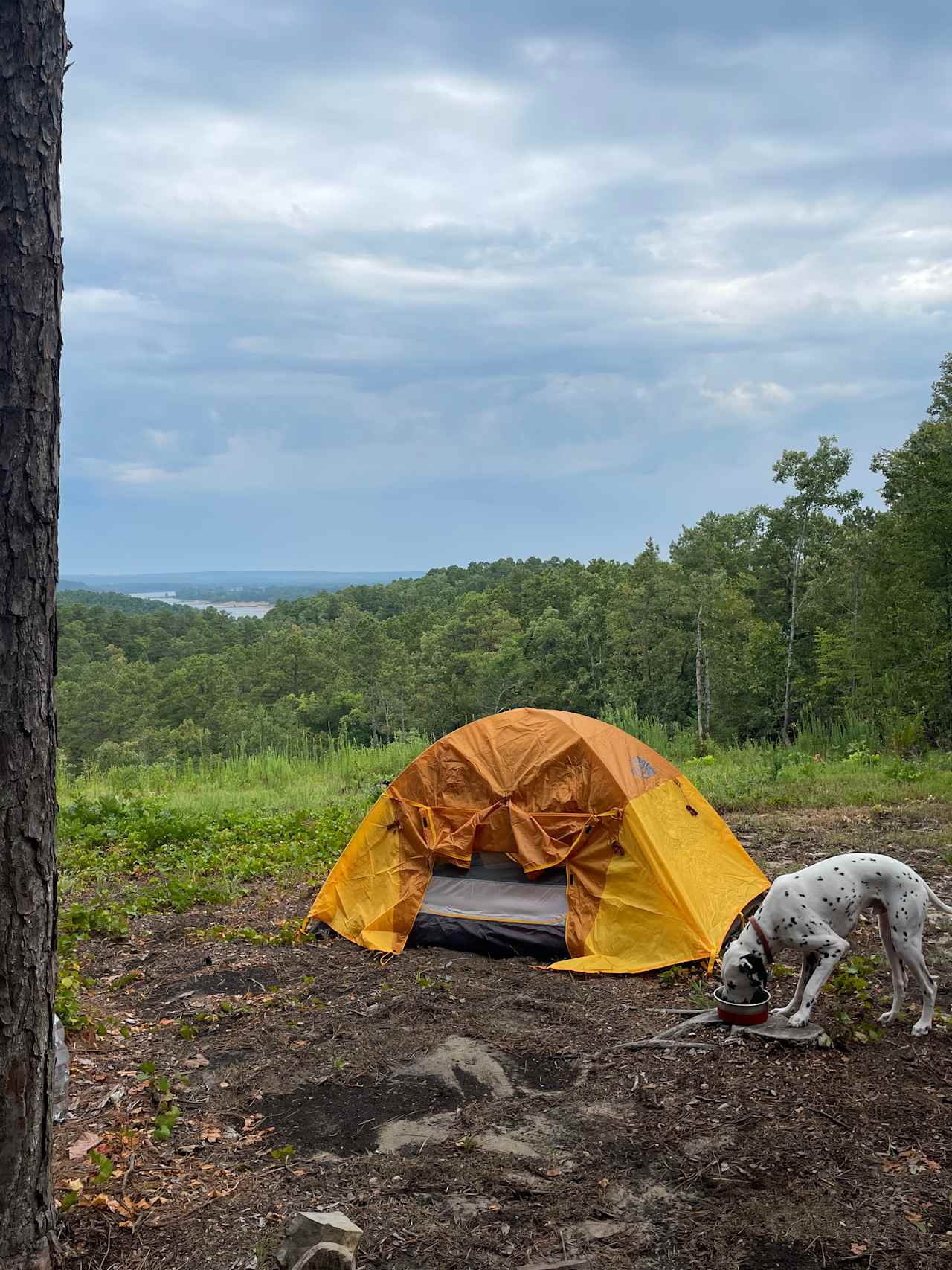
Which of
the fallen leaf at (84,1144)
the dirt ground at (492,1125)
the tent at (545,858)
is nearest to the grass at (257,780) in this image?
the tent at (545,858)

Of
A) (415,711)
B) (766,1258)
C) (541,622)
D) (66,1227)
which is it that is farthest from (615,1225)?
(415,711)

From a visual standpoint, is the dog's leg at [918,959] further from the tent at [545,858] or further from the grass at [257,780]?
the grass at [257,780]

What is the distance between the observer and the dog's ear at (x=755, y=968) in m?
4.57

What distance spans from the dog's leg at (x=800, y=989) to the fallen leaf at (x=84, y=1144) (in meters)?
3.16

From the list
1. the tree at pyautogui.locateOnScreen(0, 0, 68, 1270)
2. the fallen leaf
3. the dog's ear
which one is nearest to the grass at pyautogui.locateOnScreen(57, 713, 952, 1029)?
the fallen leaf

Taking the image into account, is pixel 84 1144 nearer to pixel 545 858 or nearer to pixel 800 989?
pixel 545 858

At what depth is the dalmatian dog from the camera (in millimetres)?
4566

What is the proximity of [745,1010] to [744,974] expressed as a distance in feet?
0.59

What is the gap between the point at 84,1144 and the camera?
3754 millimetres

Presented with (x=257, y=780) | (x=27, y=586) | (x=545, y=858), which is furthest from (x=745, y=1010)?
(x=257, y=780)

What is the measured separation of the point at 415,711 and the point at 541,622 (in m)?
7.38

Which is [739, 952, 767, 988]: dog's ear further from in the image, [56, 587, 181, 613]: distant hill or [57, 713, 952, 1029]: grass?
[56, 587, 181, 613]: distant hill

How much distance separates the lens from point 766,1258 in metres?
3.02

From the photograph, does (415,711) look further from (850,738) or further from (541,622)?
(850,738)
